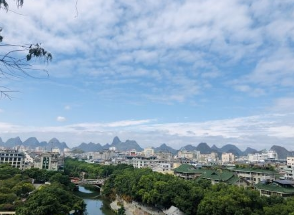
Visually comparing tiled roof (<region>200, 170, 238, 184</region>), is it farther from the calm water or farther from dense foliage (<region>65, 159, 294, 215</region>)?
the calm water

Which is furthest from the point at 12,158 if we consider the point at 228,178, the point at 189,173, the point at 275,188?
the point at 275,188

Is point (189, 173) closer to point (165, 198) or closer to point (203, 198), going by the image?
point (165, 198)

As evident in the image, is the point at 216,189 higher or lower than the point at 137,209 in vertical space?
higher

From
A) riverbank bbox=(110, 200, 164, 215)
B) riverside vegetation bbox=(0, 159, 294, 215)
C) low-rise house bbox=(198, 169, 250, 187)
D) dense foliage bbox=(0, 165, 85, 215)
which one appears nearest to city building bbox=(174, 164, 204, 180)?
low-rise house bbox=(198, 169, 250, 187)

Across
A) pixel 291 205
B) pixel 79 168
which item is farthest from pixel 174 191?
pixel 79 168

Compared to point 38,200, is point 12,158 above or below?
above

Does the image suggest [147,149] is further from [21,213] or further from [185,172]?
[21,213]

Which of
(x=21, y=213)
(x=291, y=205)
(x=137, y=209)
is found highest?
(x=291, y=205)

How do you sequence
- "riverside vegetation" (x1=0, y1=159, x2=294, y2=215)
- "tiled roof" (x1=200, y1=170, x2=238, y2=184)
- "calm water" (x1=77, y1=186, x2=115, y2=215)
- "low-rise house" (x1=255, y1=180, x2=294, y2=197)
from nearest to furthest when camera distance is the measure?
"riverside vegetation" (x1=0, y1=159, x2=294, y2=215), "low-rise house" (x1=255, y1=180, x2=294, y2=197), "calm water" (x1=77, y1=186, x2=115, y2=215), "tiled roof" (x1=200, y1=170, x2=238, y2=184)
